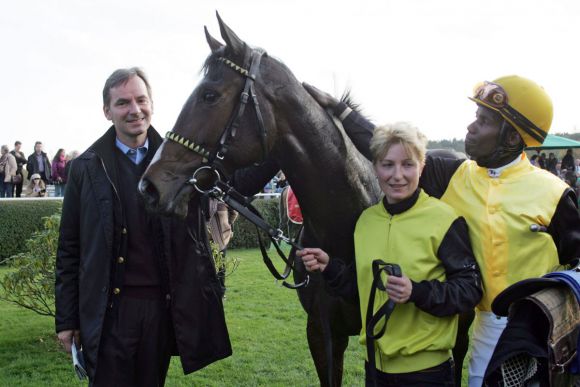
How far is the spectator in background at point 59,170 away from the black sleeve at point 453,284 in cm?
1368

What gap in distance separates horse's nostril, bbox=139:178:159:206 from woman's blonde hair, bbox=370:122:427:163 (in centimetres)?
89

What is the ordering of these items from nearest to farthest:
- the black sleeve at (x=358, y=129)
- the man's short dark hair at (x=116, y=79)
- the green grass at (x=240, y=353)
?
the man's short dark hair at (x=116, y=79)
the black sleeve at (x=358, y=129)
the green grass at (x=240, y=353)

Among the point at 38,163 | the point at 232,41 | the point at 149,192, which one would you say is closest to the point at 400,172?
the point at 232,41

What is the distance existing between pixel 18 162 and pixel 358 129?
13.9 m

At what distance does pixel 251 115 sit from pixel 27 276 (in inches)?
165

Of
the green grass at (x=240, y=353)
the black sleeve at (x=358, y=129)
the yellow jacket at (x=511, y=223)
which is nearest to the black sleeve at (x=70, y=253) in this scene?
the black sleeve at (x=358, y=129)

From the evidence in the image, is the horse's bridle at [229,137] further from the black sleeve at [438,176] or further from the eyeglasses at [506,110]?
the eyeglasses at [506,110]

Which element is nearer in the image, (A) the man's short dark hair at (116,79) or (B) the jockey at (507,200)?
(B) the jockey at (507,200)

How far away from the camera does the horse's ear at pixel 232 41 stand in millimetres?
2264

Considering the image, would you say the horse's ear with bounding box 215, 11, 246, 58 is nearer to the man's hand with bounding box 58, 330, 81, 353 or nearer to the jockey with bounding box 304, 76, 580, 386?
the jockey with bounding box 304, 76, 580, 386

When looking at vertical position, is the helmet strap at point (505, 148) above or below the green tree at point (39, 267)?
above

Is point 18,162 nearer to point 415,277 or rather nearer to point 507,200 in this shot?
point 415,277

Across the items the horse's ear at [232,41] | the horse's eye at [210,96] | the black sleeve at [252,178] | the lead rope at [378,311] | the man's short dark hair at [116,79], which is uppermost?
the horse's ear at [232,41]

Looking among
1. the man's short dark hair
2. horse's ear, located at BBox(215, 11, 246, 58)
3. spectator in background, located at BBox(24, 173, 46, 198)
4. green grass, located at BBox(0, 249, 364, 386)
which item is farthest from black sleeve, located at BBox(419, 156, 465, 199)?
spectator in background, located at BBox(24, 173, 46, 198)
